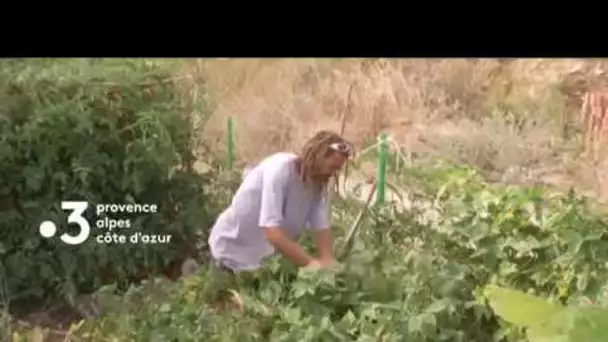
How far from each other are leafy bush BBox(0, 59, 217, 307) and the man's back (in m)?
0.03

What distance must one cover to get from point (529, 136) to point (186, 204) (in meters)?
0.42

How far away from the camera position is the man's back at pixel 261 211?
1120 mm

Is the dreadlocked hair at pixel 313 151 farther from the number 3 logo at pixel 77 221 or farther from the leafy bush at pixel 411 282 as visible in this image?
the number 3 logo at pixel 77 221

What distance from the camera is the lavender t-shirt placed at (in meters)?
1.12

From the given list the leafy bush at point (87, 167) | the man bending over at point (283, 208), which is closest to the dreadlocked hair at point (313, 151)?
the man bending over at point (283, 208)

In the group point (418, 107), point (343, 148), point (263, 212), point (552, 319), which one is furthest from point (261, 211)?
point (552, 319)

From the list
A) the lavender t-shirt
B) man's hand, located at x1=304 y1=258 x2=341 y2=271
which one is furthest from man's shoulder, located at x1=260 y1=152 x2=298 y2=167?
man's hand, located at x1=304 y1=258 x2=341 y2=271

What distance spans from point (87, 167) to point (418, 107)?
0.40 m

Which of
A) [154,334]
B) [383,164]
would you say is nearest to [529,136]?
[383,164]

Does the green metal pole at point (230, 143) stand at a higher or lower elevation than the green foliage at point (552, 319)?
higher

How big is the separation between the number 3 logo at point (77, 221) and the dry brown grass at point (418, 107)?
17 cm

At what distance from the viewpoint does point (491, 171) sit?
113cm

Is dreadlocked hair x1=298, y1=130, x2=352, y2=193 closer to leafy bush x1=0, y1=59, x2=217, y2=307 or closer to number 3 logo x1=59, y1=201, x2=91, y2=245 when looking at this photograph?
leafy bush x1=0, y1=59, x2=217, y2=307

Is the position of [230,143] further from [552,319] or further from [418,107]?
[552,319]
